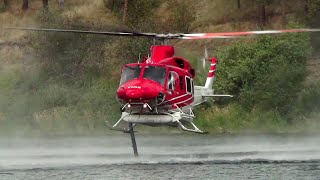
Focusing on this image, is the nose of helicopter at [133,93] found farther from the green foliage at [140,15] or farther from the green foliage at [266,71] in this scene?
the green foliage at [140,15]

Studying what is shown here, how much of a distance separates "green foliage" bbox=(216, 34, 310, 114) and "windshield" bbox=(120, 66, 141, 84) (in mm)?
20042

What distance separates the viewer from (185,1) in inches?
2931

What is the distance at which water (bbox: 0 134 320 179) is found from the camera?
104 ft

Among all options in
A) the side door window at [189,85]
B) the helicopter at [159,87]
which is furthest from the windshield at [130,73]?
the side door window at [189,85]

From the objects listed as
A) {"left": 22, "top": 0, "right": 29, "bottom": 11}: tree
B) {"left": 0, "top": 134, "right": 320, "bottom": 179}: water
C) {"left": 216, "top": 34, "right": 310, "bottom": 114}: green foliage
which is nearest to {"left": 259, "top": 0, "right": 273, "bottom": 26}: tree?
A: {"left": 216, "top": 34, "right": 310, "bottom": 114}: green foliage

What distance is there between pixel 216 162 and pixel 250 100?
60.5 ft

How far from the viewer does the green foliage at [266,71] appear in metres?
51.5

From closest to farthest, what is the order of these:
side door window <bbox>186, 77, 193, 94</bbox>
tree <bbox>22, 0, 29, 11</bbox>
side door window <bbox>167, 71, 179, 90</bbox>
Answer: side door window <bbox>167, 71, 179, 90</bbox>, side door window <bbox>186, 77, 193, 94</bbox>, tree <bbox>22, 0, 29, 11</bbox>

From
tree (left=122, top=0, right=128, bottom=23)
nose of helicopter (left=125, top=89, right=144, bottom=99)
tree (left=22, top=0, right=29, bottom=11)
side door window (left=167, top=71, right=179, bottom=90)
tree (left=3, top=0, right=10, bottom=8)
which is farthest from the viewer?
tree (left=3, top=0, right=10, bottom=8)

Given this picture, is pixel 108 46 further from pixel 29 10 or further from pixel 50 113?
pixel 29 10

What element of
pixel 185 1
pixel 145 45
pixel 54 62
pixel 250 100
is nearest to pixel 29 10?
pixel 185 1

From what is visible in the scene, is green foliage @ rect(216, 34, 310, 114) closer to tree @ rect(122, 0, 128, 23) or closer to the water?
the water

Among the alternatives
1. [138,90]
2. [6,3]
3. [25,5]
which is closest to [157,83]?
[138,90]

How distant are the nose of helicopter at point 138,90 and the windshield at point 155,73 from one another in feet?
1.41
